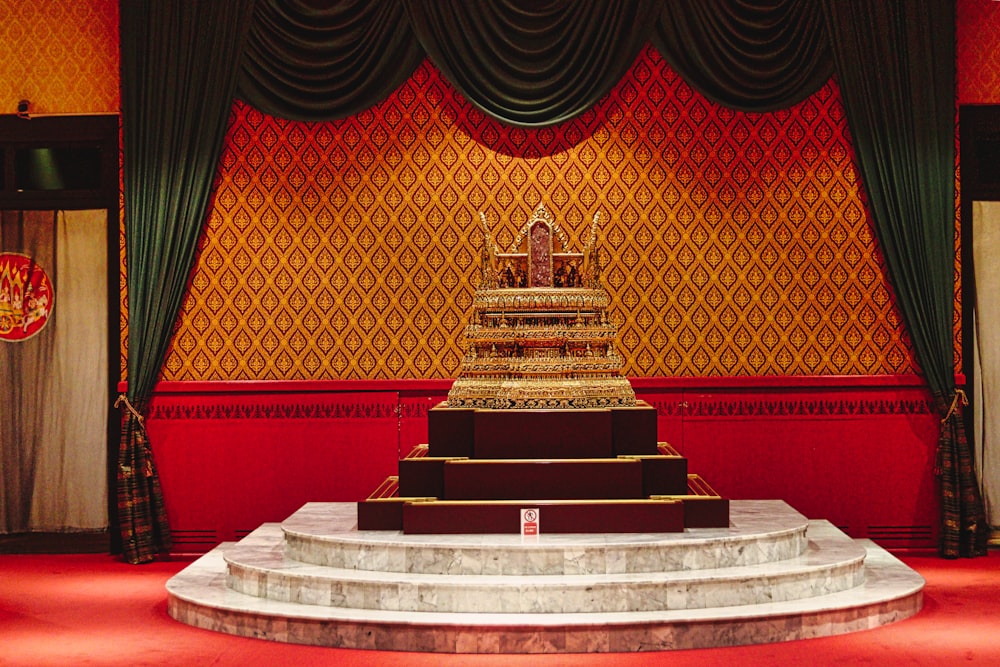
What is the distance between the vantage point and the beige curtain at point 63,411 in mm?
7469

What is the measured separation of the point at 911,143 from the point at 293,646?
15.8 ft

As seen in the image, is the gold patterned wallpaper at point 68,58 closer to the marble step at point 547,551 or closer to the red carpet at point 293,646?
the red carpet at point 293,646

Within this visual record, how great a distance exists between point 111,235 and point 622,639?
4.40 m

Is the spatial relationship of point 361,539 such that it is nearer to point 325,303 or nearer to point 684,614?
point 684,614

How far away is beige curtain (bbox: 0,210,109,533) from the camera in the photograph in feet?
24.5

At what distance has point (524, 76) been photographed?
23.8 feet

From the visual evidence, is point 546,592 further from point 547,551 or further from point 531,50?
point 531,50

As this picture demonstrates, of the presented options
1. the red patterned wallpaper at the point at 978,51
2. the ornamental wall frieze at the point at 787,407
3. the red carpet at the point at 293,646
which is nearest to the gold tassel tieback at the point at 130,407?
the red carpet at the point at 293,646

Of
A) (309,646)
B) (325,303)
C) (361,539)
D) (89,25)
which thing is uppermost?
(89,25)

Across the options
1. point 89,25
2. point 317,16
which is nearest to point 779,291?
point 317,16

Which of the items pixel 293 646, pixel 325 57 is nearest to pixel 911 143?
pixel 325 57

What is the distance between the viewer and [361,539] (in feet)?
18.0

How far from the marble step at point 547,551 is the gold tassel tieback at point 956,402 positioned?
193 cm

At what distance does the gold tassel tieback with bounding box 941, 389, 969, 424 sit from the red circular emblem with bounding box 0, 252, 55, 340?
564cm
